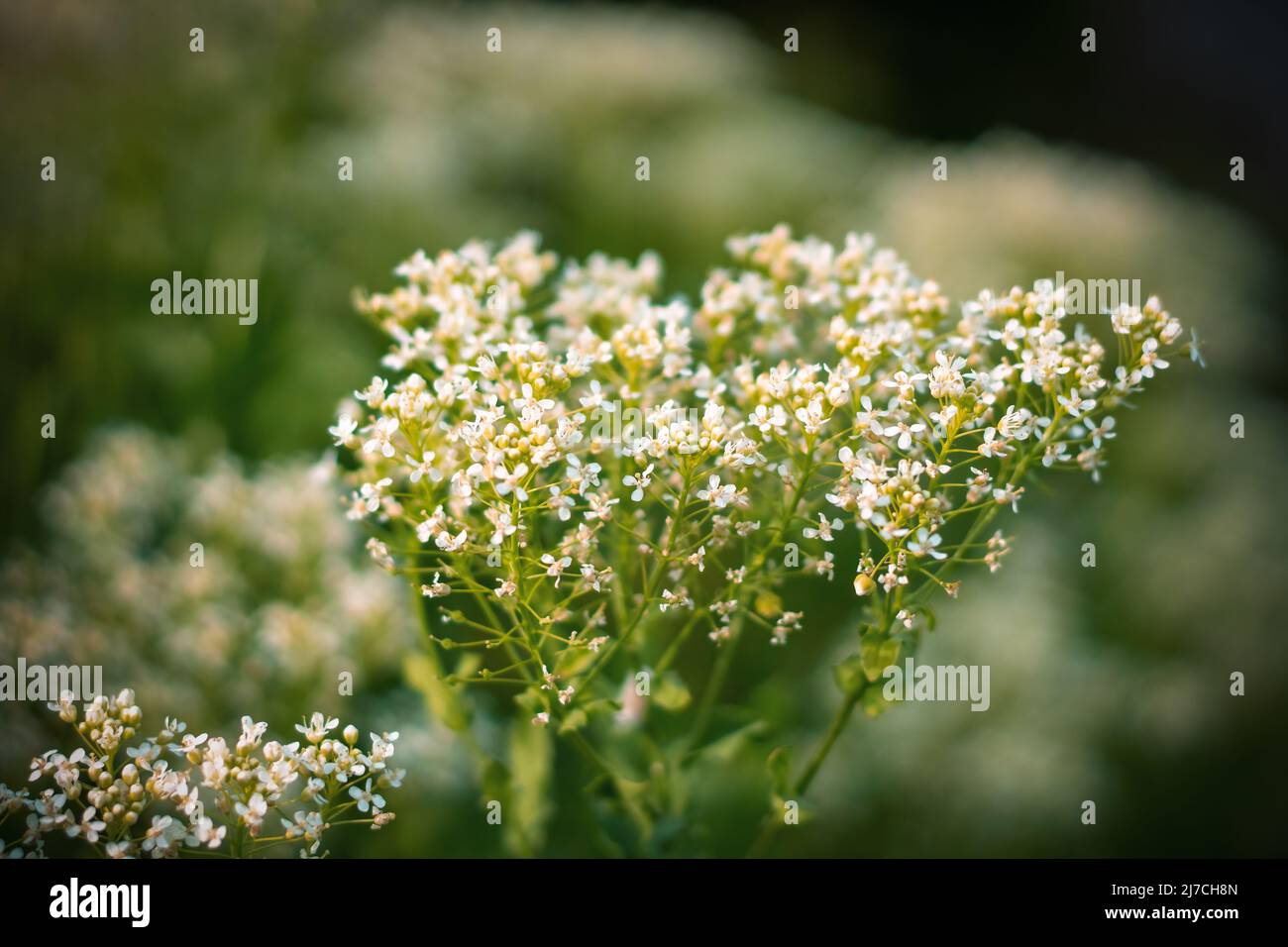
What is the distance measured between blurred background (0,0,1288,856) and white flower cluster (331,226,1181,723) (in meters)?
0.21

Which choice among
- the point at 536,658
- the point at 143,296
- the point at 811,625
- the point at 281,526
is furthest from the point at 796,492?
the point at 143,296

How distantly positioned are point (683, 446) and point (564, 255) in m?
2.02

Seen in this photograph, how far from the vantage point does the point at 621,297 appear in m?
1.15

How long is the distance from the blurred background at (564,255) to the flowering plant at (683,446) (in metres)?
0.17

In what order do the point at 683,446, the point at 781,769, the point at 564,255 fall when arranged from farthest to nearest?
the point at 564,255 < the point at 781,769 < the point at 683,446

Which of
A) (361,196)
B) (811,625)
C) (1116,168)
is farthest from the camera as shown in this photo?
(1116,168)

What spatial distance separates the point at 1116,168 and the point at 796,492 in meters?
2.76

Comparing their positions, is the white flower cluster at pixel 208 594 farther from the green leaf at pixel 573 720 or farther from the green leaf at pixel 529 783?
the green leaf at pixel 573 720

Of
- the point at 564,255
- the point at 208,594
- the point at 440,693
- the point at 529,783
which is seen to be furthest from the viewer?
the point at 564,255

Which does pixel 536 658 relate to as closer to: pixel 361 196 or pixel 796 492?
pixel 796 492

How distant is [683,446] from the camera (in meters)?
0.89

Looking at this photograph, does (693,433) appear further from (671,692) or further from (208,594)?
(208,594)

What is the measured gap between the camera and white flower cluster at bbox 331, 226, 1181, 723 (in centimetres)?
92

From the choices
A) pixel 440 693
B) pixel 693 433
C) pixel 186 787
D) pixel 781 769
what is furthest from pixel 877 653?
pixel 186 787
